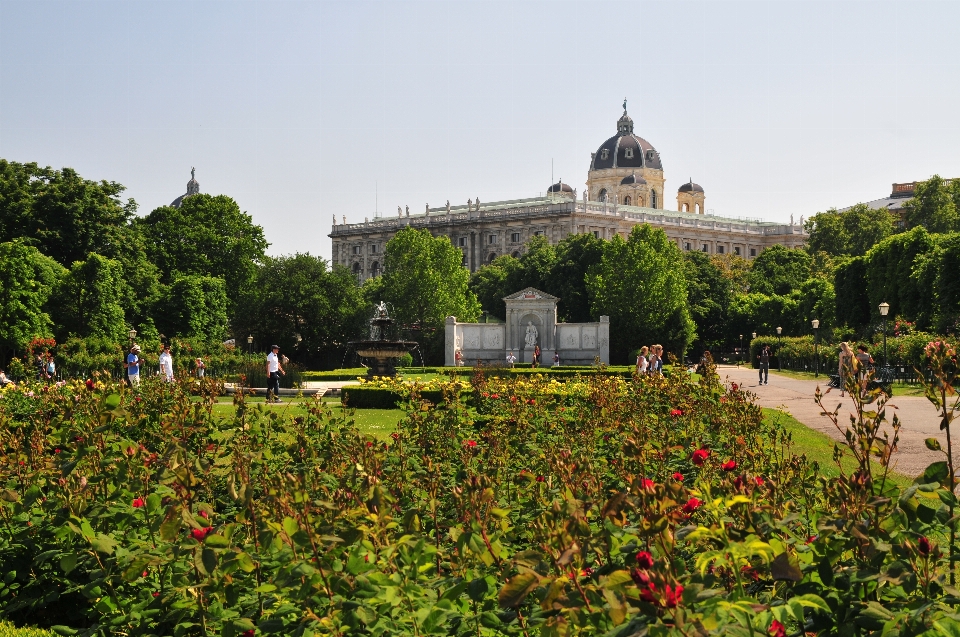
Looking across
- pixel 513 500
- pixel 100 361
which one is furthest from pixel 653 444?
pixel 100 361

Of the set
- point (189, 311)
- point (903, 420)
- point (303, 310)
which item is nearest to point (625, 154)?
point (303, 310)

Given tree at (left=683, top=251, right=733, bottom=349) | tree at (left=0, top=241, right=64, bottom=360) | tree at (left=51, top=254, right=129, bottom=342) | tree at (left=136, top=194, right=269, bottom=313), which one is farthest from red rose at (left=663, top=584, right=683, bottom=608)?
tree at (left=683, top=251, right=733, bottom=349)

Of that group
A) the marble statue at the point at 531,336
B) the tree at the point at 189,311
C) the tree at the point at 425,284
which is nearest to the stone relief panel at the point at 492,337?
the marble statue at the point at 531,336

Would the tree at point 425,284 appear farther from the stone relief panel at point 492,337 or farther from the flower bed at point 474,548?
the flower bed at point 474,548

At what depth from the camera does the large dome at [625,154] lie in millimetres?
145125

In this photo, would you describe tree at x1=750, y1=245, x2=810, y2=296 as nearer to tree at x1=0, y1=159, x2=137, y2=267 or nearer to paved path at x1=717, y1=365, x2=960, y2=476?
tree at x1=0, y1=159, x2=137, y2=267

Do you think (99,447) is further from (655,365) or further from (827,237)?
(827,237)

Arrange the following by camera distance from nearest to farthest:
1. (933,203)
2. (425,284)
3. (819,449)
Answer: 1. (819,449)
2. (425,284)
3. (933,203)

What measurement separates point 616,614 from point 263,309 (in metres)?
56.5

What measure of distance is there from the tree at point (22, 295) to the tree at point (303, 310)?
1526 centimetres

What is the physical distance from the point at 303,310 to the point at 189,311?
28.7 ft

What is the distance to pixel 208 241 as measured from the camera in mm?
58688

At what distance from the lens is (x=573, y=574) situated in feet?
10.8

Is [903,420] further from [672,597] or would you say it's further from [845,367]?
[672,597]
